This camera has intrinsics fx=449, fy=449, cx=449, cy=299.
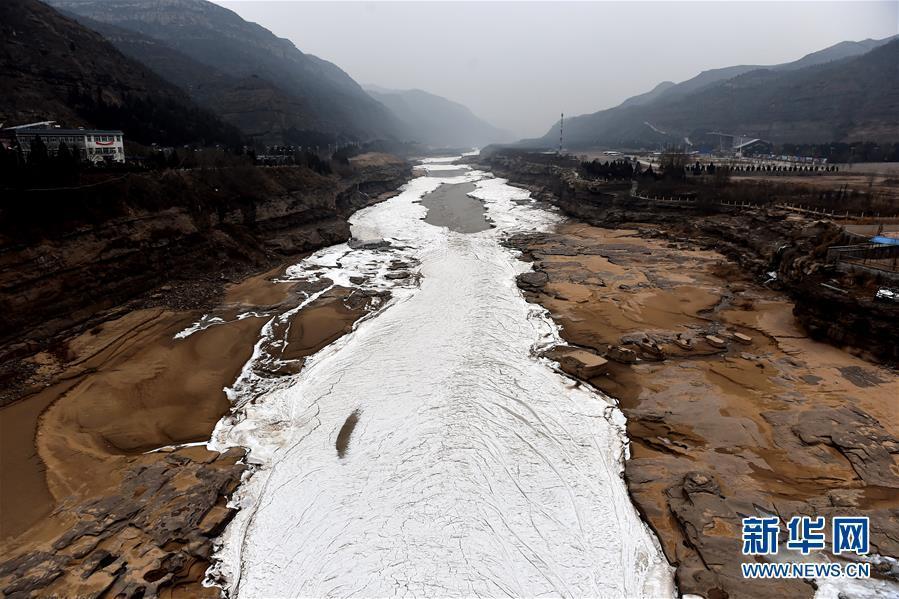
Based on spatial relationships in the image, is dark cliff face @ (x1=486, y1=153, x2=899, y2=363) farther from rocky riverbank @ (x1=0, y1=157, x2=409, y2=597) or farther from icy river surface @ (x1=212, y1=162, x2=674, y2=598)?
rocky riverbank @ (x1=0, y1=157, x2=409, y2=597)

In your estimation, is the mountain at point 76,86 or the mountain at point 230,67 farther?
the mountain at point 230,67

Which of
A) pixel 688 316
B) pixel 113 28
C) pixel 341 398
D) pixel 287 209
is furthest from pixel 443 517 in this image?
pixel 113 28

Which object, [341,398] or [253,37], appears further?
[253,37]

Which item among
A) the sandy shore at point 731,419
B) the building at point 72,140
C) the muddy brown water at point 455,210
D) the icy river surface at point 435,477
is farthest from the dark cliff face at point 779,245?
the building at point 72,140

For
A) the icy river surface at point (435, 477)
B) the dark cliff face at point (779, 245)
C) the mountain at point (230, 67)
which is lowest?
the icy river surface at point (435, 477)

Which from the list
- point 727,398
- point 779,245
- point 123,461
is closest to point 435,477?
point 123,461

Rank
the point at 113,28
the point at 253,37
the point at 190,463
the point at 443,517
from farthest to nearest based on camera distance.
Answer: the point at 253,37 < the point at 113,28 < the point at 190,463 < the point at 443,517

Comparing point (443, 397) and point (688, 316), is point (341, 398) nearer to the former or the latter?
point (443, 397)

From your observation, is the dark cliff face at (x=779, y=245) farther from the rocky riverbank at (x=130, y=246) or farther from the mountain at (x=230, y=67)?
the mountain at (x=230, y=67)
